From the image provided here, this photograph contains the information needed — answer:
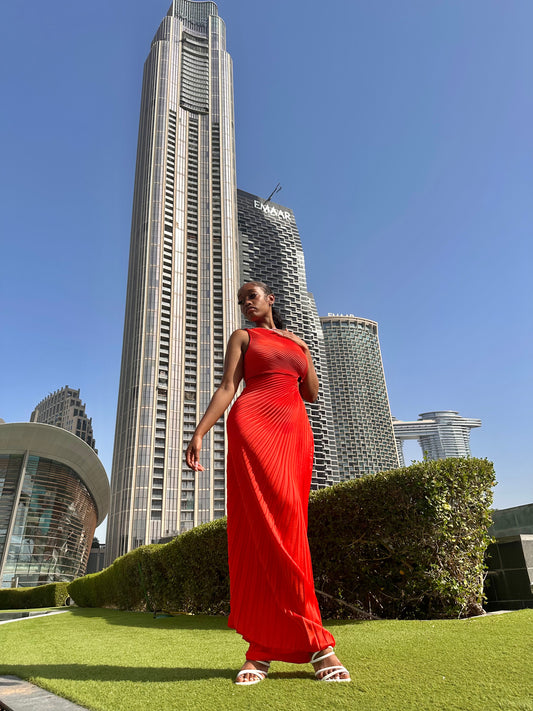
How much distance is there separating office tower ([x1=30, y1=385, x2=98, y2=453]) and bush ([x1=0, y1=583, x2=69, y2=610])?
86936mm

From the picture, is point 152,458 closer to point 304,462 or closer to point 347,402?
point 347,402

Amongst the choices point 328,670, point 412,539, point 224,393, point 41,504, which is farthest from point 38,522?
point 328,670

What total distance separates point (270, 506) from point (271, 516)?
57 mm

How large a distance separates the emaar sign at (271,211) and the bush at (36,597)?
3536 inches

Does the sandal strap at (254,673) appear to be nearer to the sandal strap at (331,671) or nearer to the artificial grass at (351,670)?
the artificial grass at (351,670)

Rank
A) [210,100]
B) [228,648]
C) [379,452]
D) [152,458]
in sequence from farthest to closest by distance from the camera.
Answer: [379,452] → [210,100] → [152,458] → [228,648]

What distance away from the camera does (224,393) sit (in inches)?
123

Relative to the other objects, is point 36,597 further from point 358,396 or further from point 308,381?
point 358,396

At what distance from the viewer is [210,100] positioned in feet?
→ 268

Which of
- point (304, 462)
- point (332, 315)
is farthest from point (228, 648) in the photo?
point (332, 315)

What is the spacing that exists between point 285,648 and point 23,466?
44593mm

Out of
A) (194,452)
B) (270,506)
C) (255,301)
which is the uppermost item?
(255,301)

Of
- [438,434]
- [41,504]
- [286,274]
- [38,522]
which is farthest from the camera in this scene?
[438,434]

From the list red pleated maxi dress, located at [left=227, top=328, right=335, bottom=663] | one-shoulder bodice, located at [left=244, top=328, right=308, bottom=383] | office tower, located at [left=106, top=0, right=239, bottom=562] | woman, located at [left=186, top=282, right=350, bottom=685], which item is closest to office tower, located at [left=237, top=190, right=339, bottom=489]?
office tower, located at [left=106, top=0, right=239, bottom=562]
